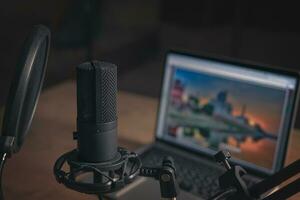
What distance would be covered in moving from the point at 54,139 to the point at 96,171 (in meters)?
0.73

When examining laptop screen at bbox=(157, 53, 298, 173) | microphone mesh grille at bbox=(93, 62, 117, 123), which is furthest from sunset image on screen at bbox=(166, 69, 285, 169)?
microphone mesh grille at bbox=(93, 62, 117, 123)

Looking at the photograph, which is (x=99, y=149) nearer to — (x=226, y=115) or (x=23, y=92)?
(x=23, y=92)

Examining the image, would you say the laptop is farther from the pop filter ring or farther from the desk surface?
the pop filter ring

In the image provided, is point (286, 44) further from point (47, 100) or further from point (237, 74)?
point (47, 100)

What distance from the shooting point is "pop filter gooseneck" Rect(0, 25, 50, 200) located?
0.61m

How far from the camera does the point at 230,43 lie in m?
1.70

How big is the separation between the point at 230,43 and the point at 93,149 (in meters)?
1.18

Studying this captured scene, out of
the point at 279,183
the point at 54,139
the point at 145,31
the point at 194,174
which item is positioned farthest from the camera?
the point at 145,31

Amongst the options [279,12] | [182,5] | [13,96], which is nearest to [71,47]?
[182,5]

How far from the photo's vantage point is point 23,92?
2.01 ft

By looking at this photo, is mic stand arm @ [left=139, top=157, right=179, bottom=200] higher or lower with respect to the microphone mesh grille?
lower

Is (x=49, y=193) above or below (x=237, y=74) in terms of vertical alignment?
below

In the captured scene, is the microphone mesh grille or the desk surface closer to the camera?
the microphone mesh grille

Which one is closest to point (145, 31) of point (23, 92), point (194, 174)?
point (194, 174)
